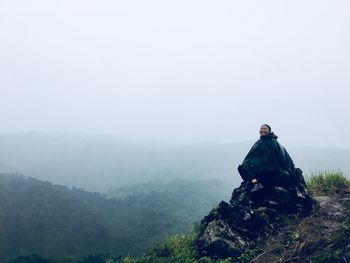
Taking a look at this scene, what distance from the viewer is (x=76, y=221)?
7806 cm

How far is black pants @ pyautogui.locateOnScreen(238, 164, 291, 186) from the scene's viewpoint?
32.0 feet

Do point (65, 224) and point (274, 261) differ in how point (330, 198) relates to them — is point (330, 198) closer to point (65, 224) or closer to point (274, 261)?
point (274, 261)

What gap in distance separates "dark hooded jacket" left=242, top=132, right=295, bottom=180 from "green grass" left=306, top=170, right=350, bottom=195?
194 cm

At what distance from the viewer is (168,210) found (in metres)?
101

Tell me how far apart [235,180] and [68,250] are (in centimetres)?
13094

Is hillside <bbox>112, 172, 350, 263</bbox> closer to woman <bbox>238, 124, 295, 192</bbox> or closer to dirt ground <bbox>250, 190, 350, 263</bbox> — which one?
dirt ground <bbox>250, 190, 350, 263</bbox>

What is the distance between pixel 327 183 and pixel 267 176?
2965mm

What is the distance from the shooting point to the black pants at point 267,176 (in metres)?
9.74

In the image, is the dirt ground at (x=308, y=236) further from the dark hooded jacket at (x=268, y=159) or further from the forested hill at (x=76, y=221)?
the forested hill at (x=76, y=221)

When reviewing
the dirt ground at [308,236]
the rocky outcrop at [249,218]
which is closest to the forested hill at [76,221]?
the rocky outcrop at [249,218]

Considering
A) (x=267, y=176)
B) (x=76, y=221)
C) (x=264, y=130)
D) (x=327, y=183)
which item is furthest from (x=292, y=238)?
(x=76, y=221)

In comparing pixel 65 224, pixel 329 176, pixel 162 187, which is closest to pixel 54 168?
pixel 162 187

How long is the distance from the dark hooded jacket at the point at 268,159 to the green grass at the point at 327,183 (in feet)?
6.37

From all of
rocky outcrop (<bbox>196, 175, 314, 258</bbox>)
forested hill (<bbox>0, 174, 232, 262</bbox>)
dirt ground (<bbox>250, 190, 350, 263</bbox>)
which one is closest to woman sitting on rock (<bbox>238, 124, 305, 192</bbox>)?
rocky outcrop (<bbox>196, 175, 314, 258</bbox>)
